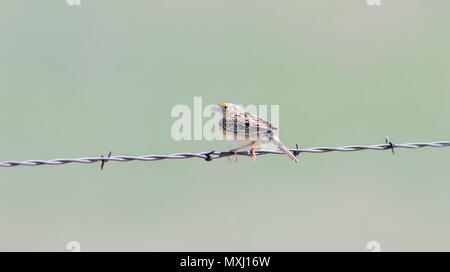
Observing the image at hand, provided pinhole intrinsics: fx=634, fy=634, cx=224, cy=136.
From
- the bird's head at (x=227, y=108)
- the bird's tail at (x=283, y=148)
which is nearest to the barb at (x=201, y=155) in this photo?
the bird's tail at (x=283, y=148)

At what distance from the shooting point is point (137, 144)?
22188mm

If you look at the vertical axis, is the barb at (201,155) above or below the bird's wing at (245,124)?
below

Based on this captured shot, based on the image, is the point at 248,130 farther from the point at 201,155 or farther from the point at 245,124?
the point at 201,155

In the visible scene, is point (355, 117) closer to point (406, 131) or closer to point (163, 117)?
point (406, 131)

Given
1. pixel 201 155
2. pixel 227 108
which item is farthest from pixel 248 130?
pixel 201 155

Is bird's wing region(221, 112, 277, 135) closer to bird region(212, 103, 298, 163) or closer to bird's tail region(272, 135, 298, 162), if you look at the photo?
bird region(212, 103, 298, 163)

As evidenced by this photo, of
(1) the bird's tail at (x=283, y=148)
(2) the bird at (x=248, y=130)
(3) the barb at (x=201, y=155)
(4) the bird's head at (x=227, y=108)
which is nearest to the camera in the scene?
(3) the barb at (x=201, y=155)

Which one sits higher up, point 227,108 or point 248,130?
point 227,108

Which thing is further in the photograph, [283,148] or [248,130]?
[248,130]

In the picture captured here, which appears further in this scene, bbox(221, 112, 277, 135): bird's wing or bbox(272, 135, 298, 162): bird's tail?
bbox(221, 112, 277, 135): bird's wing

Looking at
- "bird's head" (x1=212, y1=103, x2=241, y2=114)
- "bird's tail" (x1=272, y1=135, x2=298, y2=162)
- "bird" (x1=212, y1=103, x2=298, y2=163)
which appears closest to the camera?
"bird's tail" (x1=272, y1=135, x2=298, y2=162)

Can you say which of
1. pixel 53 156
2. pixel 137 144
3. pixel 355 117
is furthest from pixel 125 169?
pixel 355 117

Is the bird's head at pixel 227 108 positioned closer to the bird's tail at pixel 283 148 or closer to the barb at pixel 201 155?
the bird's tail at pixel 283 148

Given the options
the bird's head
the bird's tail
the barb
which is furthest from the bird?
the barb
